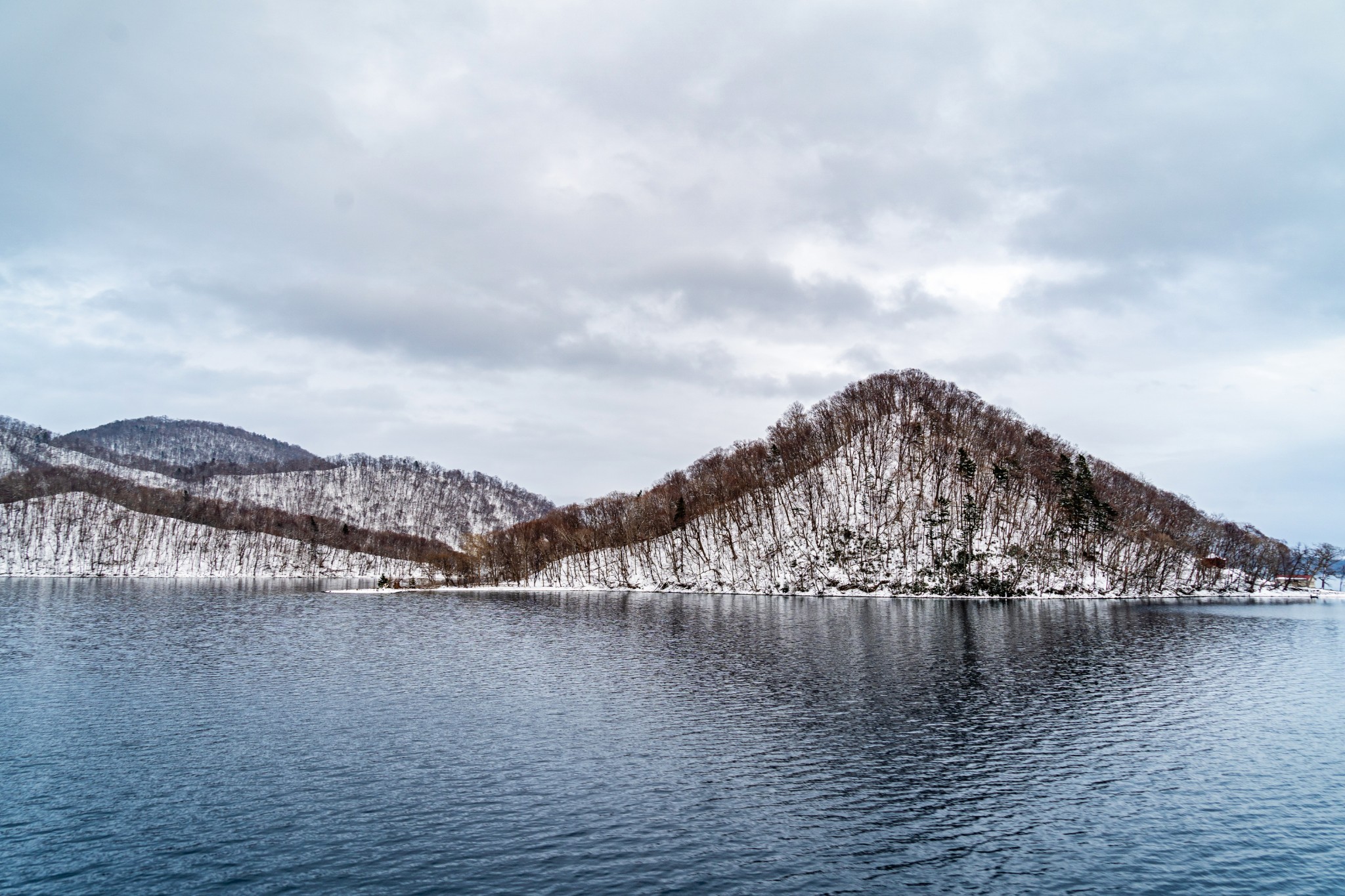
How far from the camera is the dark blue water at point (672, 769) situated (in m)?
24.8

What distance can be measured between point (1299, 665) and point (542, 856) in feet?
249

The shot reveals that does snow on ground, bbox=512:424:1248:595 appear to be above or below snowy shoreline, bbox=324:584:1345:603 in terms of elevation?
above

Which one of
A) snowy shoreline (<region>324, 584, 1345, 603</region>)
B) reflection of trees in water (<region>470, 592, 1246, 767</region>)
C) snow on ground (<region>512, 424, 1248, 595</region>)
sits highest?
snow on ground (<region>512, 424, 1248, 595</region>)

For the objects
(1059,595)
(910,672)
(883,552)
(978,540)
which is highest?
(978,540)

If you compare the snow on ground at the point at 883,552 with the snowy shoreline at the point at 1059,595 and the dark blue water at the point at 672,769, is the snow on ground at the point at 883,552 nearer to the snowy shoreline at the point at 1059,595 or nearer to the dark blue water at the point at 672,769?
the snowy shoreline at the point at 1059,595

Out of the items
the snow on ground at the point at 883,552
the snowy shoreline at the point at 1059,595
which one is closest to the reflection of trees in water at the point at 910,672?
the snowy shoreline at the point at 1059,595

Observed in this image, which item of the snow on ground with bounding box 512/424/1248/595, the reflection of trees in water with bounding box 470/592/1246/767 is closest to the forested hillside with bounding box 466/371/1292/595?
the snow on ground with bounding box 512/424/1248/595

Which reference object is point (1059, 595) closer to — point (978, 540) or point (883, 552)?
point (978, 540)

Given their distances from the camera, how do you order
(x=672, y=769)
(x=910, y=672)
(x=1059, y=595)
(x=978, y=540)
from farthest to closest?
(x=978, y=540) → (x=1059, y=595) → (x=910, y=672) → (x=672, y=769)

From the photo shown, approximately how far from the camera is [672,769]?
35.3 meters

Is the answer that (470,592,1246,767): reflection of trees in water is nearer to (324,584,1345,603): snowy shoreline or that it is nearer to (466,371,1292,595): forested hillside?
(324,584,1345,603): snowy shoreline

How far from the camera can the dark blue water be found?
24781 millimetres

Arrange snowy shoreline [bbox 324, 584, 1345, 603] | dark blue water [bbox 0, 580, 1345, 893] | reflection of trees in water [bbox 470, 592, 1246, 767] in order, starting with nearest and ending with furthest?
dark blue water [bbox 0, 580, 1345, 893] < reflection of trees in water [bbox 470, 592, 1246, 767] < snowy shoreline [bbox 324, 584, 1345, 603]

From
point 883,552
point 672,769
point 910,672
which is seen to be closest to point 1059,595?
point 883,552
